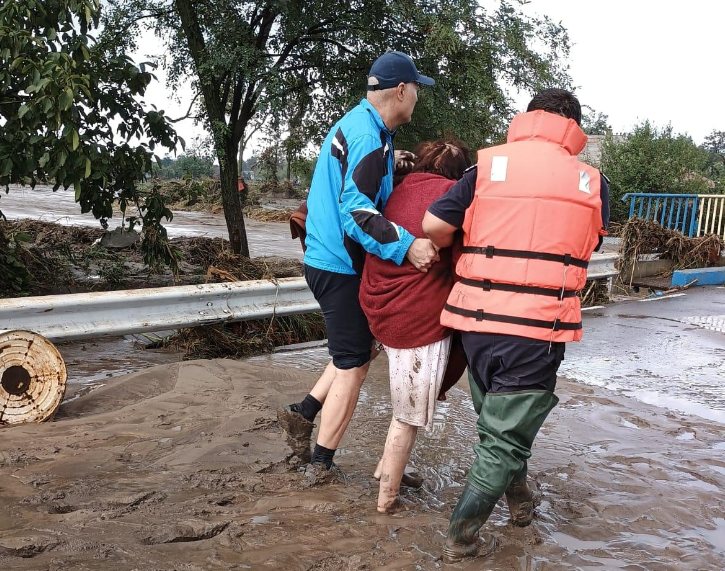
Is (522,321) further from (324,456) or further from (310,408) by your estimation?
(310,408)

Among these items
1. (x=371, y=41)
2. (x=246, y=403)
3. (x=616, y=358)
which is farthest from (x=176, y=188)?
(x=616, y=358)

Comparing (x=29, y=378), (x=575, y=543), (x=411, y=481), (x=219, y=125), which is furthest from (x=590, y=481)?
(x=219, y=125)

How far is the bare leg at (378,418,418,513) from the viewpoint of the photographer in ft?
11.1

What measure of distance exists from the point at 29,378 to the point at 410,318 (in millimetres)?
2591

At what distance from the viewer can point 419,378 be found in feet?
10.9

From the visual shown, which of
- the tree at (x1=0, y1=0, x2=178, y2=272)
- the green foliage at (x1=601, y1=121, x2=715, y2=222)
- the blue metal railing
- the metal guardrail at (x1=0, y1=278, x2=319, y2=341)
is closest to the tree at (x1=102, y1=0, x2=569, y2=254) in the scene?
the tree at (x1=0, y1=0, x2=178, y2=272)

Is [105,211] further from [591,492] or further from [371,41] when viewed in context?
[591,492]

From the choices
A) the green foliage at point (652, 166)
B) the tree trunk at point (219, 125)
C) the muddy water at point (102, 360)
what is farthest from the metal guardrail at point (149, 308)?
the green foliage at point (652, 166)

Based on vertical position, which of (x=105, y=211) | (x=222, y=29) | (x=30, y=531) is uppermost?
(x=222, y=29)

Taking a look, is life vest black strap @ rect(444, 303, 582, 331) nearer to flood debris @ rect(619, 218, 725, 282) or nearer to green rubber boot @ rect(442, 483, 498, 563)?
green rubber boot @ rect(442, 483, 498, 563)

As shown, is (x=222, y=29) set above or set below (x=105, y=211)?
above

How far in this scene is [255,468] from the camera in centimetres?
385

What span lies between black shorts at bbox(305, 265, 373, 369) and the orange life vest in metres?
0.76

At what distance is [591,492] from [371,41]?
6.05m
